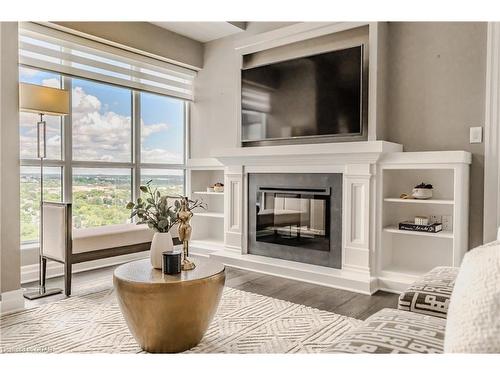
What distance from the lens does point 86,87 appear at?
403 cm

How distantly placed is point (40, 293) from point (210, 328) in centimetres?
154

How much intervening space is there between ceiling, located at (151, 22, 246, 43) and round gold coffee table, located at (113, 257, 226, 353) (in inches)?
135

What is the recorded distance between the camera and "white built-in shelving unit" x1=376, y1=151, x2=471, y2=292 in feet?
9.73

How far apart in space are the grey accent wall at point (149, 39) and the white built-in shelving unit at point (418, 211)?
2.96 metres

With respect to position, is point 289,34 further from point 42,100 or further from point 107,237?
point 107,237

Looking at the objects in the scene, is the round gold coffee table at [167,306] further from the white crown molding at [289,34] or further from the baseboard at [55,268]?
the white crown molding at [289,34]

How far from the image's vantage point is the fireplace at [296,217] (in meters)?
3.54

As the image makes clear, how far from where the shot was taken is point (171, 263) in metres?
2.06

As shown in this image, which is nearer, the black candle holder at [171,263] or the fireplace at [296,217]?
the black candle holder at [171,263]

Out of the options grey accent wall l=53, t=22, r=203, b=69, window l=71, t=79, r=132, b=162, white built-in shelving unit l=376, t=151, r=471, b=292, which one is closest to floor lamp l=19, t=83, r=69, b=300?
window l=71, t=79, r=132, b=162

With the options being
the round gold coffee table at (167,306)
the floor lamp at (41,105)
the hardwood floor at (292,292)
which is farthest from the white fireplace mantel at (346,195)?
the floor lamp at (41,105)

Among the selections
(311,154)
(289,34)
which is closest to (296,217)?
(311,154)
